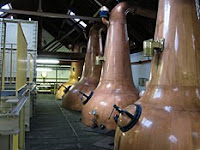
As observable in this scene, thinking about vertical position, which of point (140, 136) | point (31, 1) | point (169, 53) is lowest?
point (140, 136)

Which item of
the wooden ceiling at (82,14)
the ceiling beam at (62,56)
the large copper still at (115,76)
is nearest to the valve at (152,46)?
the large copper still at (115,76)

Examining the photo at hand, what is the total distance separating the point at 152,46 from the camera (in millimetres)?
2621

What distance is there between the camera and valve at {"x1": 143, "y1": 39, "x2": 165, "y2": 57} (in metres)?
2.61

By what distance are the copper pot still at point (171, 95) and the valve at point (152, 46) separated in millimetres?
49

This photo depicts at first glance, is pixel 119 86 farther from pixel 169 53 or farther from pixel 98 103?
pixel 169 53

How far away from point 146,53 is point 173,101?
70 centimetres

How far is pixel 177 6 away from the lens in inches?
104

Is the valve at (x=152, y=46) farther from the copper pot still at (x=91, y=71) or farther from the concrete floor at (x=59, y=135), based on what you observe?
the copper pot still at (x=91, y=71)

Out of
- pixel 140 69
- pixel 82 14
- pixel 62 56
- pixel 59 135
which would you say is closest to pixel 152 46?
pixel 59 135

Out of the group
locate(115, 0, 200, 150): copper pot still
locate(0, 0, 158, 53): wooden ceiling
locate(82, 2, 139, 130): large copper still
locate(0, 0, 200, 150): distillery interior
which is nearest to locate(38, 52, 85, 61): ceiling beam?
locate(0, 0, 158, 53): wooden ceiling

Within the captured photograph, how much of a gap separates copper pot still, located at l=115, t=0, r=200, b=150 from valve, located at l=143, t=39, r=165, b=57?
0.05 metres

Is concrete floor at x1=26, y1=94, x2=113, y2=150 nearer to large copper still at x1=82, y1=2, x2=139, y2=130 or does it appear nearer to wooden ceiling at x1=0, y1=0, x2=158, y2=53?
large copper still at x1=82, y1=2, x2=139, y2=130

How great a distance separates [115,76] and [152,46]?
2229 millimetres

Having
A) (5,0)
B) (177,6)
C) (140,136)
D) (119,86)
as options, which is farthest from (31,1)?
(140,136)
